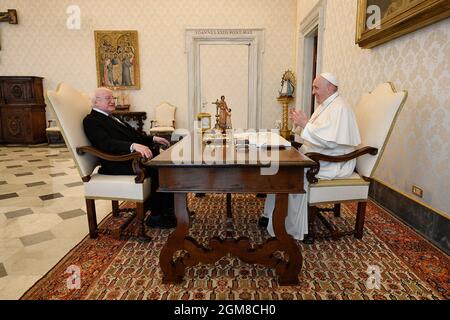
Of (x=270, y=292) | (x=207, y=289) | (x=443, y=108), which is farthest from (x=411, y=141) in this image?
(x=207, y=289)

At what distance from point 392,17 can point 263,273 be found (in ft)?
8.66

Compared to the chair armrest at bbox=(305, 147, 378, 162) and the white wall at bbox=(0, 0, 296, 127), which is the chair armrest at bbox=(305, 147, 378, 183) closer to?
the chair armrest at bbox=(305, 147, 378, 162)

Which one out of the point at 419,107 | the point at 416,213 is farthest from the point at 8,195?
the point at 419,107

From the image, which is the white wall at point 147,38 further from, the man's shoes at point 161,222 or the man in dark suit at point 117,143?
the man's shoes at point 161,222

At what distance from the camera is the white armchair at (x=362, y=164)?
231 cm

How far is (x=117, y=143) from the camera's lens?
2.46 metres

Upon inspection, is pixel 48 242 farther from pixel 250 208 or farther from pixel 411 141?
pixel 411 141

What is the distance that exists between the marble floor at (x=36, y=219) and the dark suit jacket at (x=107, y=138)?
66 cm

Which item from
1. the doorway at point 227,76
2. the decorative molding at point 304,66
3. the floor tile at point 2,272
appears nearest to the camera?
the floor tile at point 2,272

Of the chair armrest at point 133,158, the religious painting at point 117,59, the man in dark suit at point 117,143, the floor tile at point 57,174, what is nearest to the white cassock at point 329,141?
the man in dark suit at point 117,143

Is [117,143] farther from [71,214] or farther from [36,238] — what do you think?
[71,214]

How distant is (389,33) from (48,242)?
12.0 feet

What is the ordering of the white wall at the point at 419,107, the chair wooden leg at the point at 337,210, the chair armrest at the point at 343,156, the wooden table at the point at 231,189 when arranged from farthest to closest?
the chair wooden leg at the point at 337,210, the white wall at the point at 419,107, the chair armrest at the point at 343,156, the wooden table at the point at 231,189

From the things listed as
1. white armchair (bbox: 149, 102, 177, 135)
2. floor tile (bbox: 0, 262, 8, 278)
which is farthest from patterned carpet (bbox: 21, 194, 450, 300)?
white armchair (bbox: 149, 102, 177, 135)
